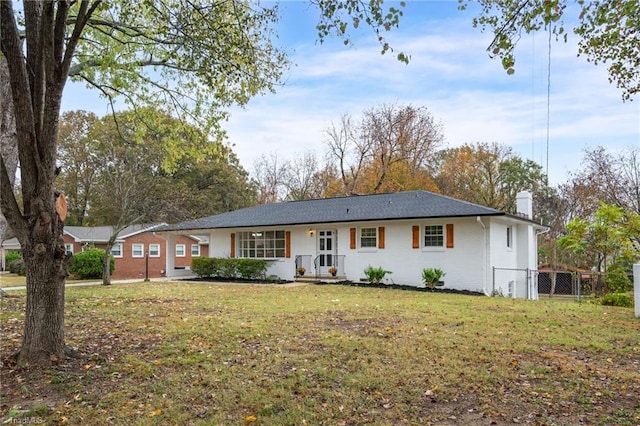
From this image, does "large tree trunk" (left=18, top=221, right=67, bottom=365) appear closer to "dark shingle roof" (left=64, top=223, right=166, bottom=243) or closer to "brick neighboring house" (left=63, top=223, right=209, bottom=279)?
"brick neighboring house" (left=63, top=223, right=209, bottom=279)

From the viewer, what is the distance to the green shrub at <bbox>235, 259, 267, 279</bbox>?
19881mm

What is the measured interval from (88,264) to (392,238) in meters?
17.7

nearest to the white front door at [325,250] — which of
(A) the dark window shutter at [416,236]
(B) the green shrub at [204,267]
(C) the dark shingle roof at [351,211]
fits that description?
Result: (C) the dark shingle roof at [351,211]

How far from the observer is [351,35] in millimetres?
5270

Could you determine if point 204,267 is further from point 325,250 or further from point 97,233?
point 97,233

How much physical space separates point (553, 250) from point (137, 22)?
26.5m

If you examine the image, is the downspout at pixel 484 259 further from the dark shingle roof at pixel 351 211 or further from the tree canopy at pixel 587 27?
the tree canopy at pixel 587 27

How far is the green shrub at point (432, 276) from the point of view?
15832mm

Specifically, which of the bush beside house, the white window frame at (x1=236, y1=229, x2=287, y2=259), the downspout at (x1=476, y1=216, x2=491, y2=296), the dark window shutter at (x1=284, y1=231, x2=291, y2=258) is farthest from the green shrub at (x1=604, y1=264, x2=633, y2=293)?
the bush beside house

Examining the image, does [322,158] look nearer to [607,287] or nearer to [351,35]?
[607,287]

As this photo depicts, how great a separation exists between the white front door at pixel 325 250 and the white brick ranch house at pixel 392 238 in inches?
1.8

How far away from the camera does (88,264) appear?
2448 centimetres

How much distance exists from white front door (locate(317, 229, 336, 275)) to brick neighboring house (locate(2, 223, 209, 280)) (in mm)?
13195

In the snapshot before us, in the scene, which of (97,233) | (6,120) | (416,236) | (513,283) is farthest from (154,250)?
(6,120)
